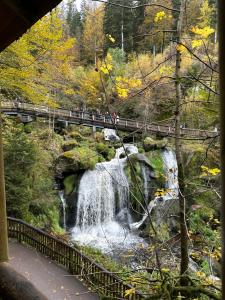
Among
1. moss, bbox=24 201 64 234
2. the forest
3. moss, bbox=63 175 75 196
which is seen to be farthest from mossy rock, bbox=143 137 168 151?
moss, bbox=24 201 64 234

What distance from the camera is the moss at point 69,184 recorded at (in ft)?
57.3

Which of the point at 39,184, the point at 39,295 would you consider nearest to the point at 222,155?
the point at 39,295

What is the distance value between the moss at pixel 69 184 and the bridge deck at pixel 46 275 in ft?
20.5

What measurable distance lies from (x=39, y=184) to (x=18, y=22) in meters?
13.1

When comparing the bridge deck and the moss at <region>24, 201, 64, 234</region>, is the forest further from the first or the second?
the bridge deck

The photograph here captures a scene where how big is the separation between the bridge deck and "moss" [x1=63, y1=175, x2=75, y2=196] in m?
6.25

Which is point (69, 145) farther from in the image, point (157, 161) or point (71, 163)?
point (157, 161)

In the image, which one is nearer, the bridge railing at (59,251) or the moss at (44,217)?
the bridge railing at (59,251)

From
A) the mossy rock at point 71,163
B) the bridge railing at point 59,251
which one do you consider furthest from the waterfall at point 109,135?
the bridge railing at point 59,251

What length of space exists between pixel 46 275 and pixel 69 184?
866cm

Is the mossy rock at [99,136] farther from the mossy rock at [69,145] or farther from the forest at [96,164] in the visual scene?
the mossy rock at [69,145]

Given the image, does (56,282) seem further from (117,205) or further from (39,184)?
(117,205)

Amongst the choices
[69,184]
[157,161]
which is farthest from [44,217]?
[157,161]

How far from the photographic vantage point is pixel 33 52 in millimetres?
10102
